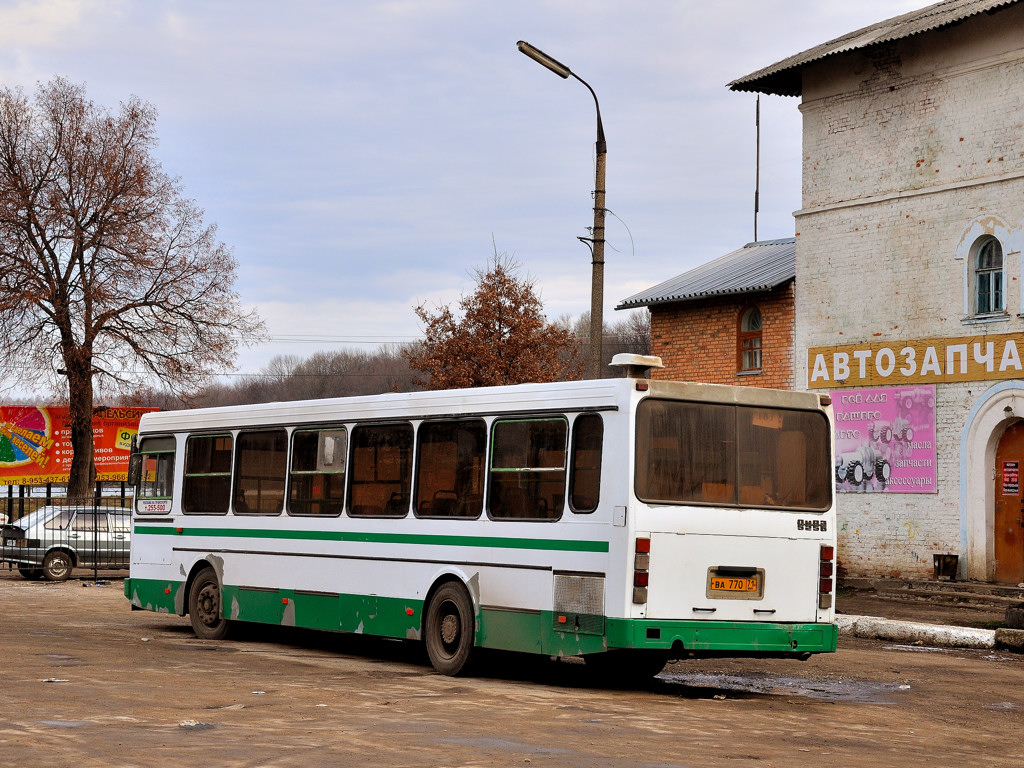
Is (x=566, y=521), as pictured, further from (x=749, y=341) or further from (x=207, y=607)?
(x=749, y=341)

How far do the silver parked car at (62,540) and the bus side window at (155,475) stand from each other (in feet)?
33.3

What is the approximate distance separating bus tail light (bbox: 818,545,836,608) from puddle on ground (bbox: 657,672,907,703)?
0.83 meters

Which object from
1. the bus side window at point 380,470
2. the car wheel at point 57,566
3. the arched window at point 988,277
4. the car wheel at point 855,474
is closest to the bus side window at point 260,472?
the bus side window at point 380,470

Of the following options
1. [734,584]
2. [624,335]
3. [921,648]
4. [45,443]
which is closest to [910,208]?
[921,648]

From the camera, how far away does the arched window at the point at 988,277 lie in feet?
72.4

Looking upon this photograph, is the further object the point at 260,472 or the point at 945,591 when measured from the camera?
the point at 945,591

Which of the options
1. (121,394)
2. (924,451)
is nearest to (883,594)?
(924,451)

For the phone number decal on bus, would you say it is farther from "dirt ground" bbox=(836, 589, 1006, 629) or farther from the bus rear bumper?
"dirt ground" bbox=(836, 589, 1006, 629)

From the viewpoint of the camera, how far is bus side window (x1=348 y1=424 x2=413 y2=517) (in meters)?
13.4

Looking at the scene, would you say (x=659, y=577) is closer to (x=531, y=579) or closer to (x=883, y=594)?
(x=531, y=579)

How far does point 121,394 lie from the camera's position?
41094 millimetres

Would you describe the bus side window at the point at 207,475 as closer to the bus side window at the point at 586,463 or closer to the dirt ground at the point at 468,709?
the dirt ground at the point at 468,709

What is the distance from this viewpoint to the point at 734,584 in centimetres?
1138

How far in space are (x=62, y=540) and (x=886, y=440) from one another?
16.4 meters
